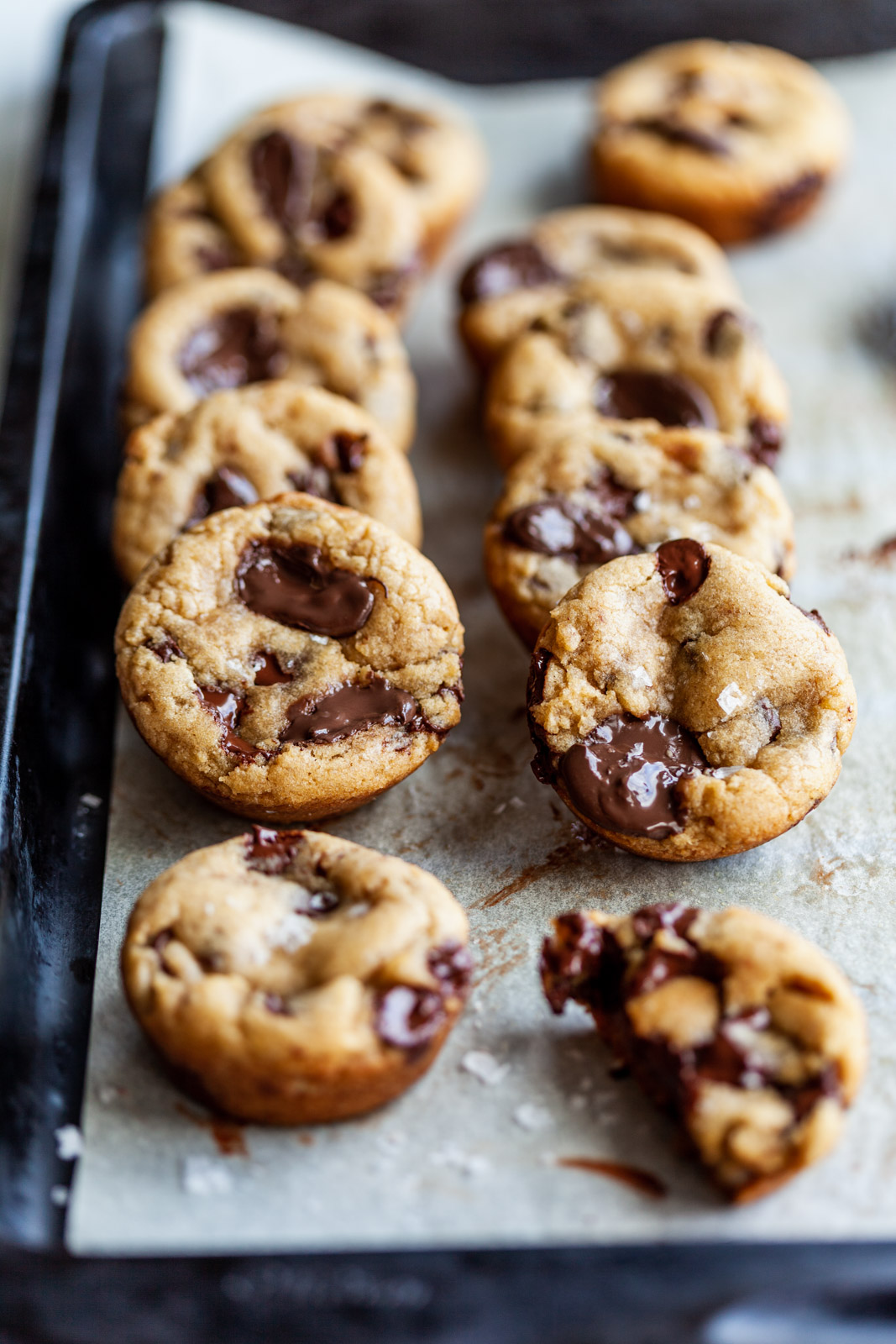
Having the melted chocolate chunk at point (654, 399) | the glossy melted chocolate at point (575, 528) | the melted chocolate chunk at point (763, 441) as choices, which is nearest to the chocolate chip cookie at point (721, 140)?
the melted chocolate chunk at point (654, 399)

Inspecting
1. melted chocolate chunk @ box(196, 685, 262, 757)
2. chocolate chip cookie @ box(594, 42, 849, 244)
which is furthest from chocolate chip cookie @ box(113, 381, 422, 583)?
chocolate chip cookie @ box(594, 42, 849, 244)

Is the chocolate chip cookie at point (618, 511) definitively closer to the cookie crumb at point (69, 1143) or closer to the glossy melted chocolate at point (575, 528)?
the glossy melted chocolate at point (575, 528)

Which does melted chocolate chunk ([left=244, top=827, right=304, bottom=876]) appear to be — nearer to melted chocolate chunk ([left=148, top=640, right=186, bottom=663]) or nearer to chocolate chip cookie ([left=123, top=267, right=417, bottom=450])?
melted chocolate chunk ([left=148, top=640, right=186, bottom=663])

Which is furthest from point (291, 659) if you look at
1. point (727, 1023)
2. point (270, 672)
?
point (727, 1023)

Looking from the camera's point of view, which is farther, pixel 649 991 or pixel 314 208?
pixel 314 208

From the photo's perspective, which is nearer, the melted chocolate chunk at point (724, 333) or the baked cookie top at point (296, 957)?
the baked cookie top at point (296, 957)

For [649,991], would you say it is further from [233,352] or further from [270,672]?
[233,352]

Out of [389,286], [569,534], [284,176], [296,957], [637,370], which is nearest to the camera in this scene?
[296,957]
